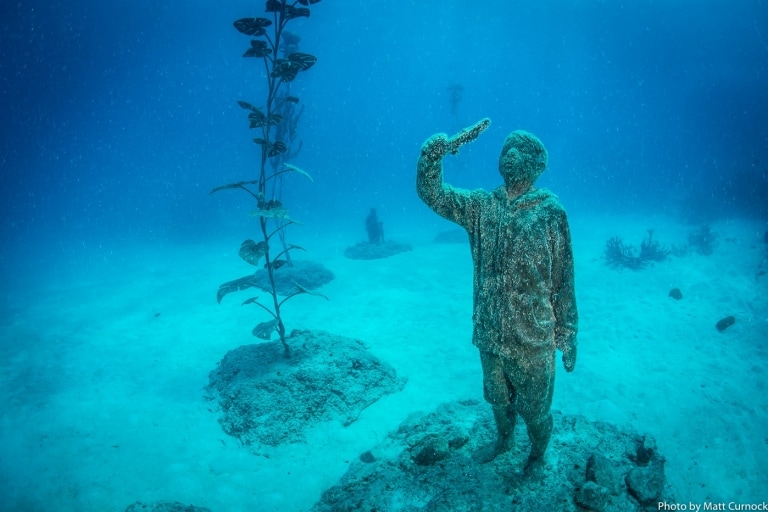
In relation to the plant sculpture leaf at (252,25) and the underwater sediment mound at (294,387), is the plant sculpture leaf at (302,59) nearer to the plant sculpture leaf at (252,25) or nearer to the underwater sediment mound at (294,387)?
the plant sculpture leaf at (252,25)

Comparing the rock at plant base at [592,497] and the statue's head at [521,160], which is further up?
the statue's head at [521,160]

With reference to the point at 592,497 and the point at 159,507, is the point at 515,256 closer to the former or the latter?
the point at 592,497

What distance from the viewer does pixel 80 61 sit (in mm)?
37062

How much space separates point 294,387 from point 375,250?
9667 mm

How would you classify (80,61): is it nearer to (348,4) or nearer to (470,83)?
(348,4)

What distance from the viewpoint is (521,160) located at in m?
1.97

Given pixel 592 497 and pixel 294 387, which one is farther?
pixel 294 387

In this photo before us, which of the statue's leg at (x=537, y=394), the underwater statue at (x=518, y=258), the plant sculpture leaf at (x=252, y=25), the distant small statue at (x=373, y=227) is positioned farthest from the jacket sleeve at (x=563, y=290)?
the distant small statue at (x=373, y=227)

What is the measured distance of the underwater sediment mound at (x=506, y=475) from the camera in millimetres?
2381

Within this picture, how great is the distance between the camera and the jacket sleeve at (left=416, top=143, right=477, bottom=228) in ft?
6.36

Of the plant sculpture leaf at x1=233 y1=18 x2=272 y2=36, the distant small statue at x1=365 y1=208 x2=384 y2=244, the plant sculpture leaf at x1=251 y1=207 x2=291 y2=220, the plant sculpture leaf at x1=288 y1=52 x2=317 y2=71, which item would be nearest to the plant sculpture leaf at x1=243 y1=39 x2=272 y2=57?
the plant sculpture leaf at x1=233 y1=18 x2=272 y2=36

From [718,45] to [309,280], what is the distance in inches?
3413

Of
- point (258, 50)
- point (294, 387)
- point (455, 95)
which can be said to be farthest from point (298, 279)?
point (455, 95)

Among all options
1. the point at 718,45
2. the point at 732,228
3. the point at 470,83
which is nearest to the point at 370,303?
the point at 732,228
